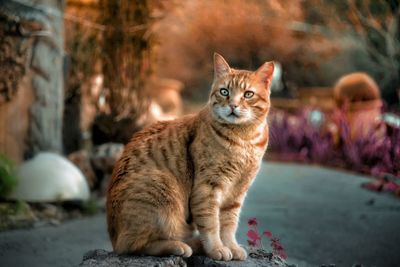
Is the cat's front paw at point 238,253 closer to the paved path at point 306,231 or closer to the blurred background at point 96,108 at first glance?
the paved path at point 306,231

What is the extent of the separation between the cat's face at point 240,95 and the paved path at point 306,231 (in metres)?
1.49

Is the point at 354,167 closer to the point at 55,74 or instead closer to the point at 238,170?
the point at 55,74

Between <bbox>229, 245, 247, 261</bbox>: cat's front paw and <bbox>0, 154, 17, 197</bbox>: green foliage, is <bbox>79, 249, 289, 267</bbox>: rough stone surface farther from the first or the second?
<bbox>0, 154, 17, 197</bbox>: green foliage

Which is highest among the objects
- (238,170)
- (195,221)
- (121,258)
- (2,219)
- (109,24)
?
(109,24)

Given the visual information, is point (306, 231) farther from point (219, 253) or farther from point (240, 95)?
point (240, 95)

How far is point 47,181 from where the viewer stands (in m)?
5.49

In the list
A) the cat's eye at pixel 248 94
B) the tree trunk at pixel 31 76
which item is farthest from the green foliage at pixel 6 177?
the cat's eye at pixel 248 94

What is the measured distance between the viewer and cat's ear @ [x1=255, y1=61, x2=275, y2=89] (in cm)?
319

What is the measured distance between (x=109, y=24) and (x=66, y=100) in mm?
1205

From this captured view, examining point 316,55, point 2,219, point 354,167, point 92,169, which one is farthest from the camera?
point 316,55

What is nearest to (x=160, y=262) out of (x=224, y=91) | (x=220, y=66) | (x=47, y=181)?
(x=224, y=91)

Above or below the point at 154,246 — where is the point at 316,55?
above

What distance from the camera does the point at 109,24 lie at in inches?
286

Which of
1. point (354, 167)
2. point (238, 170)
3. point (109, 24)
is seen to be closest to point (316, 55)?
point (354, 167)
